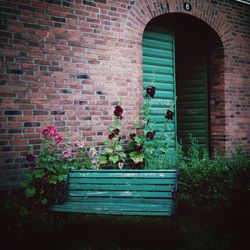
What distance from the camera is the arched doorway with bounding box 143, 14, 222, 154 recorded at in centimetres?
670

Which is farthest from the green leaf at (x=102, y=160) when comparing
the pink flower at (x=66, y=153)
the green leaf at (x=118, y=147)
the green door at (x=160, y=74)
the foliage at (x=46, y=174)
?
the green door at (x=160, y=74)

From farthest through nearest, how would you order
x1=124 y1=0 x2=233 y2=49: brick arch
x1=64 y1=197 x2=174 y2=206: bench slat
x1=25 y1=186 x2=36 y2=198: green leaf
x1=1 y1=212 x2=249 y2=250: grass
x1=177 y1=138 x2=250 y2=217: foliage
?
x1=124 y1=0 x2=233 y2=49: brick arch, x1=177 y1=138 x2=250 y2=217: foliage, x1=25 y1=186 x2=36 y2=198: green leaf, x1=64 y1=197 x2=174 y2=206: bench slat, x1=1 y1=212 x2=249 y2=250: grass

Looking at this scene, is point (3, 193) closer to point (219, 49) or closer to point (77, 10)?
point (77, 10)

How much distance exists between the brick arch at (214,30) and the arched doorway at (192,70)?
8cm

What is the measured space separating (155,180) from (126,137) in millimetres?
1806

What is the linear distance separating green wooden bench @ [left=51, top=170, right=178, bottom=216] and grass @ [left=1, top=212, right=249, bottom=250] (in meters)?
0.37

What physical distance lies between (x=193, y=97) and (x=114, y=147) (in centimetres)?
338

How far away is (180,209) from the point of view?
455 cm

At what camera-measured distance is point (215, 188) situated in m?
4.55

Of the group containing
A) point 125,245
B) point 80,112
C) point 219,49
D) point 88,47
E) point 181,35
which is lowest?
point 125,245

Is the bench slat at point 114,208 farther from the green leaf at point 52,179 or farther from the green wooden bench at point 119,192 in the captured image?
the green leaf at point 52,179

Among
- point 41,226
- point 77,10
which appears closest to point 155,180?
point 41,226

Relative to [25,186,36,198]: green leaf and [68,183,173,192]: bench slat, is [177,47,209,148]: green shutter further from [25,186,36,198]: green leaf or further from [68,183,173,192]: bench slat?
[25,186,36,198]: green leaf

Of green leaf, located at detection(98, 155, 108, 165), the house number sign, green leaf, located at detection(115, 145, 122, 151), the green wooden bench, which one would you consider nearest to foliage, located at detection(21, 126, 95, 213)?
the green wooden bench
